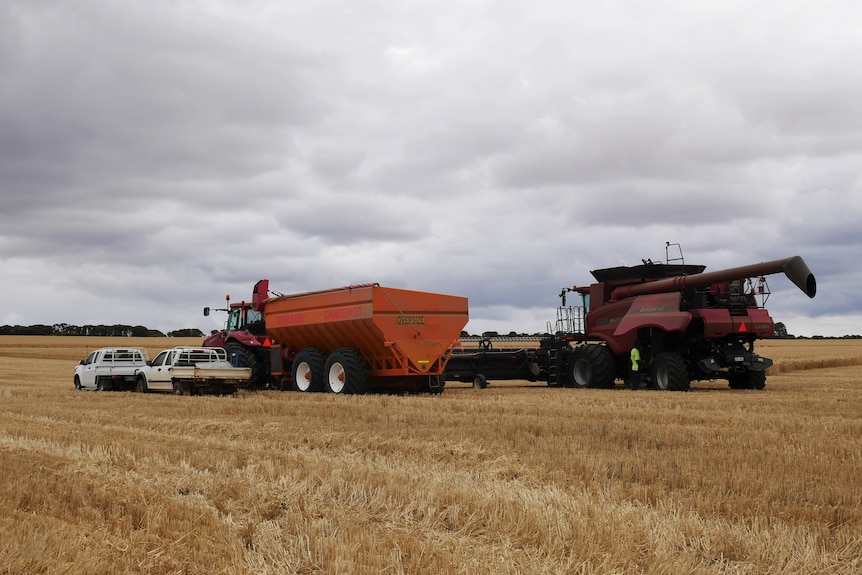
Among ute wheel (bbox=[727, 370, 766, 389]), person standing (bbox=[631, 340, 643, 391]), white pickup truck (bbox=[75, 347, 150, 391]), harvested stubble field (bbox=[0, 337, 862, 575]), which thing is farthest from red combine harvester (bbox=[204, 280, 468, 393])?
ute wheel (bbox=[727, 370, 766, 389])

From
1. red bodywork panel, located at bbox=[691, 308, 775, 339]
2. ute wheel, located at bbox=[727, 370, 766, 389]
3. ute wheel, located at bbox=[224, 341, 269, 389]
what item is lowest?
ute wheel, located at bbox=[727, 370, 766, 389]

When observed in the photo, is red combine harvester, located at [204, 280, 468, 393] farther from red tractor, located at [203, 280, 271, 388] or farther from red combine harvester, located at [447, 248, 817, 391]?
red combine harvester, located at [447, 248, 817, 391]

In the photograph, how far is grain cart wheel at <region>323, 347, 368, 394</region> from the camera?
18.2 metres

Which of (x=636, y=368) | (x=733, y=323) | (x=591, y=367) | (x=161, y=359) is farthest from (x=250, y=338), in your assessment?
(x=733, y=323)

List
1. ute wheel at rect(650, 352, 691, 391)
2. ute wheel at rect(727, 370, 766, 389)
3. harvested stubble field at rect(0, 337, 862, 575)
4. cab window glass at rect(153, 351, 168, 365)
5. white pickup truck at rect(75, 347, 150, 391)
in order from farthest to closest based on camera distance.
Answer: white pickup truck at rect(75, 347, 150, 391)
cab window glass at rect(153, 351, 168, 365)
ute wheel at rect(727, 370, 766, 389)
ute wheel at rect(650, 352, 691, 391)
harvested stubble field at rect(0, 337, 862, 575)

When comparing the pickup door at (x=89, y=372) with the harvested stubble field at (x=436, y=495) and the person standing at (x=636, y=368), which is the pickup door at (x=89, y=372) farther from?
the person standing at (x=636, y=368)

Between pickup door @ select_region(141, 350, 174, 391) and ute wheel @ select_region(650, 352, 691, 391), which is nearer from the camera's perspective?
ute wheel @ select_region(650, 352, 691, 391)

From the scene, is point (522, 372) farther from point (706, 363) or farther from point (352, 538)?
point (352, 538)

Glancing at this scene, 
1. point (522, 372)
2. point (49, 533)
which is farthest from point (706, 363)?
point (49, 533)

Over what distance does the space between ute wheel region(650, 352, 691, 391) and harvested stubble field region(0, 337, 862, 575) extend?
24.2ft

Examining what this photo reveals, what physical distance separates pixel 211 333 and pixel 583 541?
2053 cm

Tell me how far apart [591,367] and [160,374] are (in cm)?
1085

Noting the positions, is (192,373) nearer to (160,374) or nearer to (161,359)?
(160,374)

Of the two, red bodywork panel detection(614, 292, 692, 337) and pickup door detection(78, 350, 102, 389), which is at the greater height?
red bodywork panel detection(614, 292, 692, 337)
